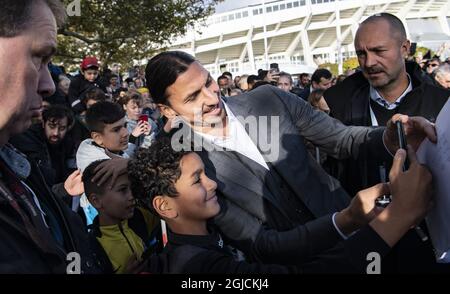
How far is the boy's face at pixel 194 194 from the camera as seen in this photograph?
78.2 inches

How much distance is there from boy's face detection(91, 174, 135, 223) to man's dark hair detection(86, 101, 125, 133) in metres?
1.57

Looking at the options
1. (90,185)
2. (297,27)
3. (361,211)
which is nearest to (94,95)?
(90,185)

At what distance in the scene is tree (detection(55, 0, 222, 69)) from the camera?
12.4m

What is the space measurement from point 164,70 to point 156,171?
49 centimetres

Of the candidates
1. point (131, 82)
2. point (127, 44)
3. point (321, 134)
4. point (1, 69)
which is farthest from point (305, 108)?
point (131, 82)

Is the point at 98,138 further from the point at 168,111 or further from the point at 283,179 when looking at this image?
the point at 283,179

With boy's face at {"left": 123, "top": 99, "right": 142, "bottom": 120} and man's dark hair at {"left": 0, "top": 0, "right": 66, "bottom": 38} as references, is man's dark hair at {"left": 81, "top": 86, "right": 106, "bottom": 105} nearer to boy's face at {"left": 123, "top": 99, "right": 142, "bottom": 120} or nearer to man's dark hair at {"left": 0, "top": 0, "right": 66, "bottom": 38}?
boy's face at {"left": 123, "top": 99, "right": 142, "bottom": 120}

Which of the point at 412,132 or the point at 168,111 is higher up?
the point at 168,111

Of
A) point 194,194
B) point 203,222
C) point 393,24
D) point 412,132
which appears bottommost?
point 203,222

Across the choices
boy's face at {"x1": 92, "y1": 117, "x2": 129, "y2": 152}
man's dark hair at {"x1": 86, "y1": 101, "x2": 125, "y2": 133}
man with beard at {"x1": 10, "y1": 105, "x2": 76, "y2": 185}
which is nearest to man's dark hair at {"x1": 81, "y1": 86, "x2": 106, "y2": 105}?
man with beard at {"x1": 10, "y1": 105, "x2": 76, "y2": 185}

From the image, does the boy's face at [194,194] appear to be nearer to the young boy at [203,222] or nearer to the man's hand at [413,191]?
the young boy at [203,222]

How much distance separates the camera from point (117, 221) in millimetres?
2736

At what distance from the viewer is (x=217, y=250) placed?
6.26 feet

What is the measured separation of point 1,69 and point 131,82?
1608 centimetres
